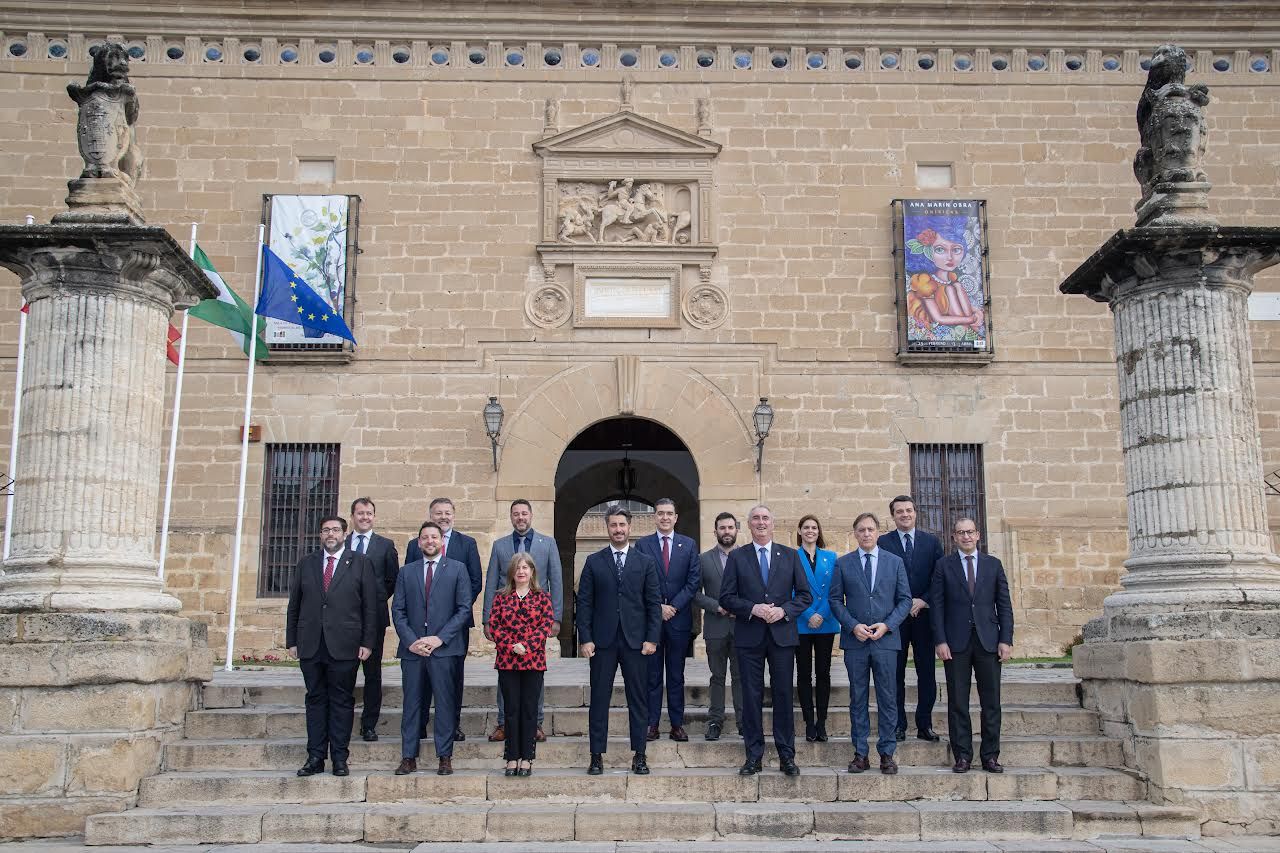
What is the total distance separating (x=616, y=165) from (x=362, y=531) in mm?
7762

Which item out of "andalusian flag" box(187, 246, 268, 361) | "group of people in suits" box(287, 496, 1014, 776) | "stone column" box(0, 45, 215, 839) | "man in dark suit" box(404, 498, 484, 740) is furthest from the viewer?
"andalusian flag" box(187, 246, 268, 361)

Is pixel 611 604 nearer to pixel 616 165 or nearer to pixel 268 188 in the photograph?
pixel 616 165

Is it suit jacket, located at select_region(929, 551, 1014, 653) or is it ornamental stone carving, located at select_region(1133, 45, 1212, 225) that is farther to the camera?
ornamental stone carving, located at select_region(1133, 45, 1212, 225)

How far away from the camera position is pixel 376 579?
26.7 feet

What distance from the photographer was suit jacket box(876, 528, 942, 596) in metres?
8.65

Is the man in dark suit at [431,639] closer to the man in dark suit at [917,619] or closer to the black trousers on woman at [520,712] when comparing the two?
the black trousers on woman at [520,712]

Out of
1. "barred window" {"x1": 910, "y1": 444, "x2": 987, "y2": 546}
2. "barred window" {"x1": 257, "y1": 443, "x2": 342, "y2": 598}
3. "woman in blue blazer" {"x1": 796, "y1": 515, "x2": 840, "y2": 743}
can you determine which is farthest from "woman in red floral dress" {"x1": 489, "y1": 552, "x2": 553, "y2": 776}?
"barred window" {"x1": 910, "y1": 444, "x2": 987, "y2": 546}

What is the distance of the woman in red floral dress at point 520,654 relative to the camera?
7.52 meters

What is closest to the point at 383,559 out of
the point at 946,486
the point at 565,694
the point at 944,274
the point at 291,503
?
the point at 565,694

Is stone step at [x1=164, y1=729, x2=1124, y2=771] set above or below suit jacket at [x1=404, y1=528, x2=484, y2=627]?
below

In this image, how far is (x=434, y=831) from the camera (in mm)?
6961

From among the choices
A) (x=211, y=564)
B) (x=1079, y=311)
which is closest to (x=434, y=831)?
(x=211, y=564)

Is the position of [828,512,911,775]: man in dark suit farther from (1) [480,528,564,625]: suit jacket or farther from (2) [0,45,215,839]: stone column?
(2) [0,45,215,839]: stone column

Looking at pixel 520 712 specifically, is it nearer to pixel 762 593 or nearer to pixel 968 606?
pixel 762 593
